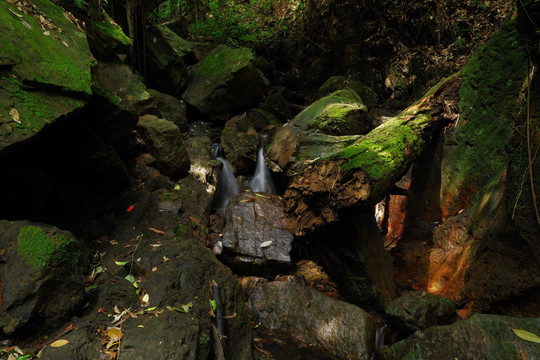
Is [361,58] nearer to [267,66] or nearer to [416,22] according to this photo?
[416,22]

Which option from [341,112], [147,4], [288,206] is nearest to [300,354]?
[288,206]

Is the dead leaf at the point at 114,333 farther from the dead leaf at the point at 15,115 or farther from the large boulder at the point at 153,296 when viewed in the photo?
the dead leaf at the point at 15,115

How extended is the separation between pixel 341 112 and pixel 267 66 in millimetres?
6270

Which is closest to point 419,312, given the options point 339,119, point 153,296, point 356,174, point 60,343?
point 356,174

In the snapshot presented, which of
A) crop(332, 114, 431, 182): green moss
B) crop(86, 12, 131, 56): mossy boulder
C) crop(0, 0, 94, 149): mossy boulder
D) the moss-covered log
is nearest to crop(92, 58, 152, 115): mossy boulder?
crop(86, 12, 131, 56): mossy boulder

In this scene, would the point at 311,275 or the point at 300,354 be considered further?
the point at 311,275

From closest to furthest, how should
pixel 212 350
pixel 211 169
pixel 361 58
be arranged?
pixel 212 350, pixel 211 169, pixel 361 58

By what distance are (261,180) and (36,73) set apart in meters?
5.64

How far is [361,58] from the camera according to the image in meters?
11.9

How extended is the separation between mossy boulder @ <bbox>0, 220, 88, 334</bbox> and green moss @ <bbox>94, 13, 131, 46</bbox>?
4954 millimetres

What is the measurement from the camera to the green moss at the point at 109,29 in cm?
597

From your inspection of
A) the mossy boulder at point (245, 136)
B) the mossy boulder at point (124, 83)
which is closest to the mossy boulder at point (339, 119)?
the mossy boulder at point (245, 136)

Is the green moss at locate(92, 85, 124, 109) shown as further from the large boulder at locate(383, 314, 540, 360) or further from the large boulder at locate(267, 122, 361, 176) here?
the large boulder at locate(383, 314, 540, 360)

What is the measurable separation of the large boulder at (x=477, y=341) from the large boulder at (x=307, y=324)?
3.01ft
